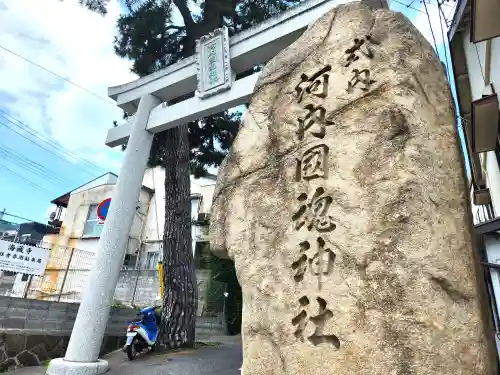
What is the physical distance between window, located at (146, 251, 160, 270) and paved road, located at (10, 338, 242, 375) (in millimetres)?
9061

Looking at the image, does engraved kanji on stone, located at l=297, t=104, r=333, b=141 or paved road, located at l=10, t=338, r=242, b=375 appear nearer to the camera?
engraved kanji on stone, located at l=297, t=104, r=333, b=141

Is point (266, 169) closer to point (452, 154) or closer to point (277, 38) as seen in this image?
point (452, 154)

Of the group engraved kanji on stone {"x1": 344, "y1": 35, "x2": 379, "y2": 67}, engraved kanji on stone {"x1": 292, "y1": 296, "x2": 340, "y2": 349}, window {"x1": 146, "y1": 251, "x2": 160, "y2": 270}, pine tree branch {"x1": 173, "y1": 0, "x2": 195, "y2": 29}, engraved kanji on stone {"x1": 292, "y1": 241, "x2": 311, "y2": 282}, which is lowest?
engraved kanji on stone {"x1": 292, "y1": 296, "x2": 340, "y2": 349}

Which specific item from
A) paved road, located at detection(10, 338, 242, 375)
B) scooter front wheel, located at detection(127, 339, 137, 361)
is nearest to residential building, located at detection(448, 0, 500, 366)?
paved road, located at detection(10, 338, 242, 375)

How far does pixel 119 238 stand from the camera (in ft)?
18.7

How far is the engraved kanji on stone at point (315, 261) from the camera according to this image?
2.39 metres

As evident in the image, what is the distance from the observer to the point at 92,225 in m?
16.7

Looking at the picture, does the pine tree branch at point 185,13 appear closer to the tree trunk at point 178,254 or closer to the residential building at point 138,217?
the tree trunk at point 178,254

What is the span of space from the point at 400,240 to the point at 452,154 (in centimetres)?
75

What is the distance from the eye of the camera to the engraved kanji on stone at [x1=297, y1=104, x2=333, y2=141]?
2.79 m

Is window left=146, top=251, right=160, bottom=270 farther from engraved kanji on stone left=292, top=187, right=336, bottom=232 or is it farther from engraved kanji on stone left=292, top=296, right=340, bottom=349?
engraved kanji on stone left=292, top=296, right=340, bottom=349

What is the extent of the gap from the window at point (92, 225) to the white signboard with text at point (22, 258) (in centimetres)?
1007

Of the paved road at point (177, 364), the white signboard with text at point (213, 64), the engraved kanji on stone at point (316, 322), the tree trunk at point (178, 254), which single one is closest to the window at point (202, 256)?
the tree trunk at point (178, 254)

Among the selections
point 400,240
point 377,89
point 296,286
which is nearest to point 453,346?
point 400,240
